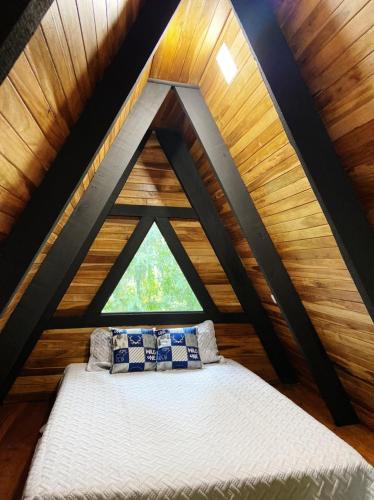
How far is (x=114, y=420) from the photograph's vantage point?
1900 mm

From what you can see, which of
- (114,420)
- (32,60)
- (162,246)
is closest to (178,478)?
(114,420)

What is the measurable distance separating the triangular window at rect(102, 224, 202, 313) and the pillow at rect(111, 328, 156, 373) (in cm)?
31

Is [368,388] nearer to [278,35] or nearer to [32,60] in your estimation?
[278,35]

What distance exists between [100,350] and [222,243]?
4.86ft

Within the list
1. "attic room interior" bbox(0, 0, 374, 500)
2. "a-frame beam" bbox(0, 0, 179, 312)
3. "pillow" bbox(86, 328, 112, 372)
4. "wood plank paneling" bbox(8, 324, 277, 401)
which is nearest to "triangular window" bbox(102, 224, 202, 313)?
"attic room interior" bbox(0, 0, 374, 500)

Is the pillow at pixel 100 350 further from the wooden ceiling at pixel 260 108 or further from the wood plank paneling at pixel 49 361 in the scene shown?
the wooden ceiling at pixel 260 108

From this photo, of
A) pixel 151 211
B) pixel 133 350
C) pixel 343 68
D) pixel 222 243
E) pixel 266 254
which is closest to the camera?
pixel 343 68

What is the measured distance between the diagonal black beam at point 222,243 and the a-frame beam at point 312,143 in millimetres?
1519

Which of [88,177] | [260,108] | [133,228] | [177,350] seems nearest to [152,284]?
[133,228]

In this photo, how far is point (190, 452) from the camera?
1.57m

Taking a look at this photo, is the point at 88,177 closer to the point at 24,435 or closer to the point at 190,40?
the point at 190,40

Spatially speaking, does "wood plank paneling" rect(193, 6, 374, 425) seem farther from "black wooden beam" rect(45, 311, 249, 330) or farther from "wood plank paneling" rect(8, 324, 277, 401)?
"wood plank paneling" rect(8, 324, 277, 401)

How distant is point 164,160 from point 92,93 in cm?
179

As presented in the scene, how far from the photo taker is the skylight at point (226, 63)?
1780 mm
